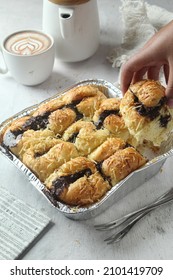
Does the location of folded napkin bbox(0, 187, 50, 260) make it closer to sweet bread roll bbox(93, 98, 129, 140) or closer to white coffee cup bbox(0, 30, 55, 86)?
sweet bread roll bbox(93, 98, 129, 140)

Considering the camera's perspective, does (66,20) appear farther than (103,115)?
Yes

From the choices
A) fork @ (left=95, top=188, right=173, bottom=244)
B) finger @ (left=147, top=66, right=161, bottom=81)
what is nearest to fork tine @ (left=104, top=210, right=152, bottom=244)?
fork @ (left=95, top=188, right=173, bottom=244)

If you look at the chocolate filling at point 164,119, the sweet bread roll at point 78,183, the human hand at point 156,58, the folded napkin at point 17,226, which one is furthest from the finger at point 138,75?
the folded napkin at point 17,226

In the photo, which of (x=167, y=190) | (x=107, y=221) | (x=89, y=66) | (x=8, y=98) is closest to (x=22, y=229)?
(x=107, y=221)

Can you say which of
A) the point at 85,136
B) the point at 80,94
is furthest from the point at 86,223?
the point at 80,94

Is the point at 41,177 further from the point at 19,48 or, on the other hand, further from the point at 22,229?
the point at 19,48

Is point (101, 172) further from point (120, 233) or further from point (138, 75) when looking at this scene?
point (138, 75)
